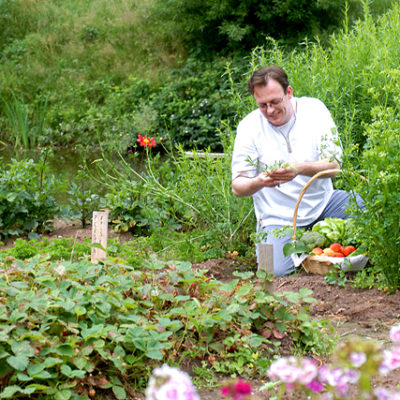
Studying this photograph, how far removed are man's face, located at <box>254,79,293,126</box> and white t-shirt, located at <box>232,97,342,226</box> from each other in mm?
87

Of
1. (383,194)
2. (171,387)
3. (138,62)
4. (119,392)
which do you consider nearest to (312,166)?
(383,194)

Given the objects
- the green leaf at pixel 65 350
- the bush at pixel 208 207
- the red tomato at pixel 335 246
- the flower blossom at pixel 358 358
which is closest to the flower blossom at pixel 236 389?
the flower blossom at pixel 358 358

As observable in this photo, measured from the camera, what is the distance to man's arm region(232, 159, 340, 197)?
12.3 feet

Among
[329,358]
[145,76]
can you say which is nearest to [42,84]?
[145,76]

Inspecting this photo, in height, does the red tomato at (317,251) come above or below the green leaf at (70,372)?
above

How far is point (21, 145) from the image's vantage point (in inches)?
472

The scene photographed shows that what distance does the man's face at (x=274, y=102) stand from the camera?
12.9ft

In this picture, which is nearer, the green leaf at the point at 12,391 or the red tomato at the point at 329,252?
the green leaf at the point at 12,391

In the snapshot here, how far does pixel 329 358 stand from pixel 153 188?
2376 millimetres

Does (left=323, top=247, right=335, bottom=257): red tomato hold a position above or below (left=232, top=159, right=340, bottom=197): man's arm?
below

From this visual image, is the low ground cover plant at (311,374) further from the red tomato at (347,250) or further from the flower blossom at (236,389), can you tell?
the red tomato at (347,250)

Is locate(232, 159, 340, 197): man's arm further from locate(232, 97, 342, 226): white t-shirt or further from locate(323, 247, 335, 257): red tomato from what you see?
locate(323, 247, 335, 257): red tomato

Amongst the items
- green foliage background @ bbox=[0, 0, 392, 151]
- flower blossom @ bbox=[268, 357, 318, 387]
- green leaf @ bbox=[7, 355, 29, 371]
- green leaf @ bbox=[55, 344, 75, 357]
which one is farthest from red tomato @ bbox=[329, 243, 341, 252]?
green foliage background @ bbox=[0, 0, 392, 151]

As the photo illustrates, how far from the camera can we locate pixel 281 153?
4.14 meters
